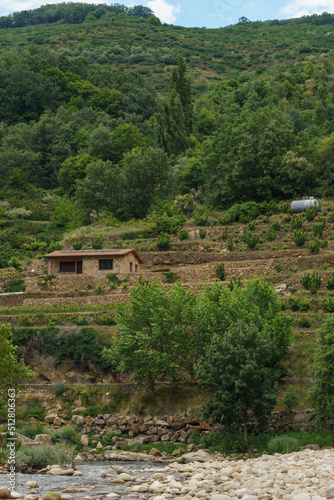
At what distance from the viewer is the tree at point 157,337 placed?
122ft

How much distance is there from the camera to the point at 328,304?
1575 inches

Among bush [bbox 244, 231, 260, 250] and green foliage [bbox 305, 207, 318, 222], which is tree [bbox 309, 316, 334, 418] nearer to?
bush [bbox 244, 231, 260, 250]

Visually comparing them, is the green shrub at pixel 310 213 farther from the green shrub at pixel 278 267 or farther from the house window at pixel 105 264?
the house window at pixel 105 264

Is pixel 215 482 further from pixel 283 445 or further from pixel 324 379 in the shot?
pixel 324 379

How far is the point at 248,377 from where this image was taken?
31.8 m

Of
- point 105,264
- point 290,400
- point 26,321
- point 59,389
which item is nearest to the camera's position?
point 290,400

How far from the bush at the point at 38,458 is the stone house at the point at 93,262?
23177 millimetres

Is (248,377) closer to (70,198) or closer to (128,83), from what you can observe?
(70,198)

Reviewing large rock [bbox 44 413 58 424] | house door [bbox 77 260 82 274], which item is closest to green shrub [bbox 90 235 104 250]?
house door [bbox 77 260 82 274]

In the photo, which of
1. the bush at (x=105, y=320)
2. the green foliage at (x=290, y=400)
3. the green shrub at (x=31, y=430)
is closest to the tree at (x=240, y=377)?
the green foliage at (x=290, y=400)

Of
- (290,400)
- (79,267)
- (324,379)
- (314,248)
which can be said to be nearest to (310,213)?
(314,248)

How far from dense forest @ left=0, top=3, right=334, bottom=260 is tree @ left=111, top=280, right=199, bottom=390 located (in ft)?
83.3

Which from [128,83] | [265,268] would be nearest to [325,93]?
[128,83]

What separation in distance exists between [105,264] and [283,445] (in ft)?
79.9
